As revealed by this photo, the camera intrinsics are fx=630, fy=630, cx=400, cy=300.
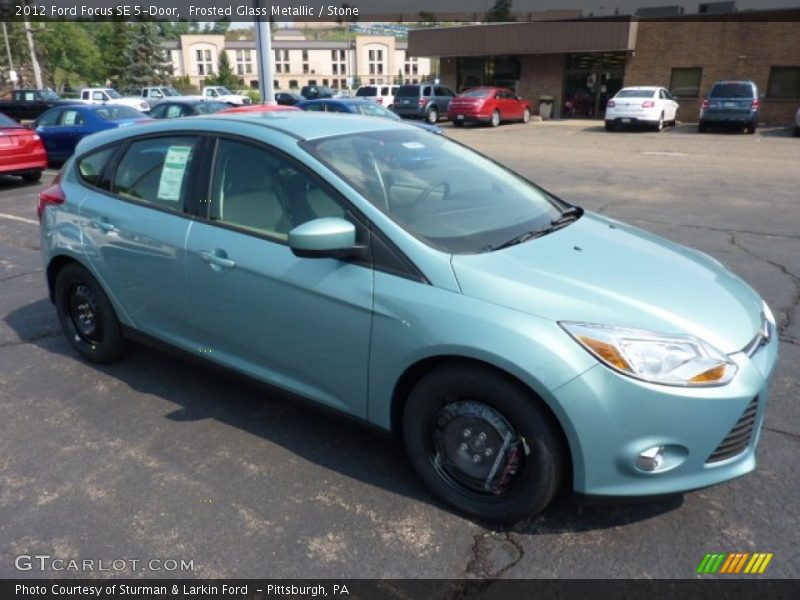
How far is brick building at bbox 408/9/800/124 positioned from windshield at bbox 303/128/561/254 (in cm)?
2926

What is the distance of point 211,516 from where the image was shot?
2.72 metres

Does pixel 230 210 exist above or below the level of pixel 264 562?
above

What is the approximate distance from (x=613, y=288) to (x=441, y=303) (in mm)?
689

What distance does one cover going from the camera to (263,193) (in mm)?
3137

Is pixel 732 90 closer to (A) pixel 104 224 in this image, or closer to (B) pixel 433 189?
(B) pixel 433 189

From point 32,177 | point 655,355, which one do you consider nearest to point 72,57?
point 32,177

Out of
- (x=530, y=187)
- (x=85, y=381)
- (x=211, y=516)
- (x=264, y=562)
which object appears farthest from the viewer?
(x=85, y=381)

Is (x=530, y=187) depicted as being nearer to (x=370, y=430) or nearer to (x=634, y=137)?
(x=370, y=430)

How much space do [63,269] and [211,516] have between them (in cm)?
231

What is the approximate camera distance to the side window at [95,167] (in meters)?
3.92

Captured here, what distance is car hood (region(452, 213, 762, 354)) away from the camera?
2.36 m

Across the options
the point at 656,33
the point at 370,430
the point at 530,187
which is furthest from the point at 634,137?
the point at 370,430
